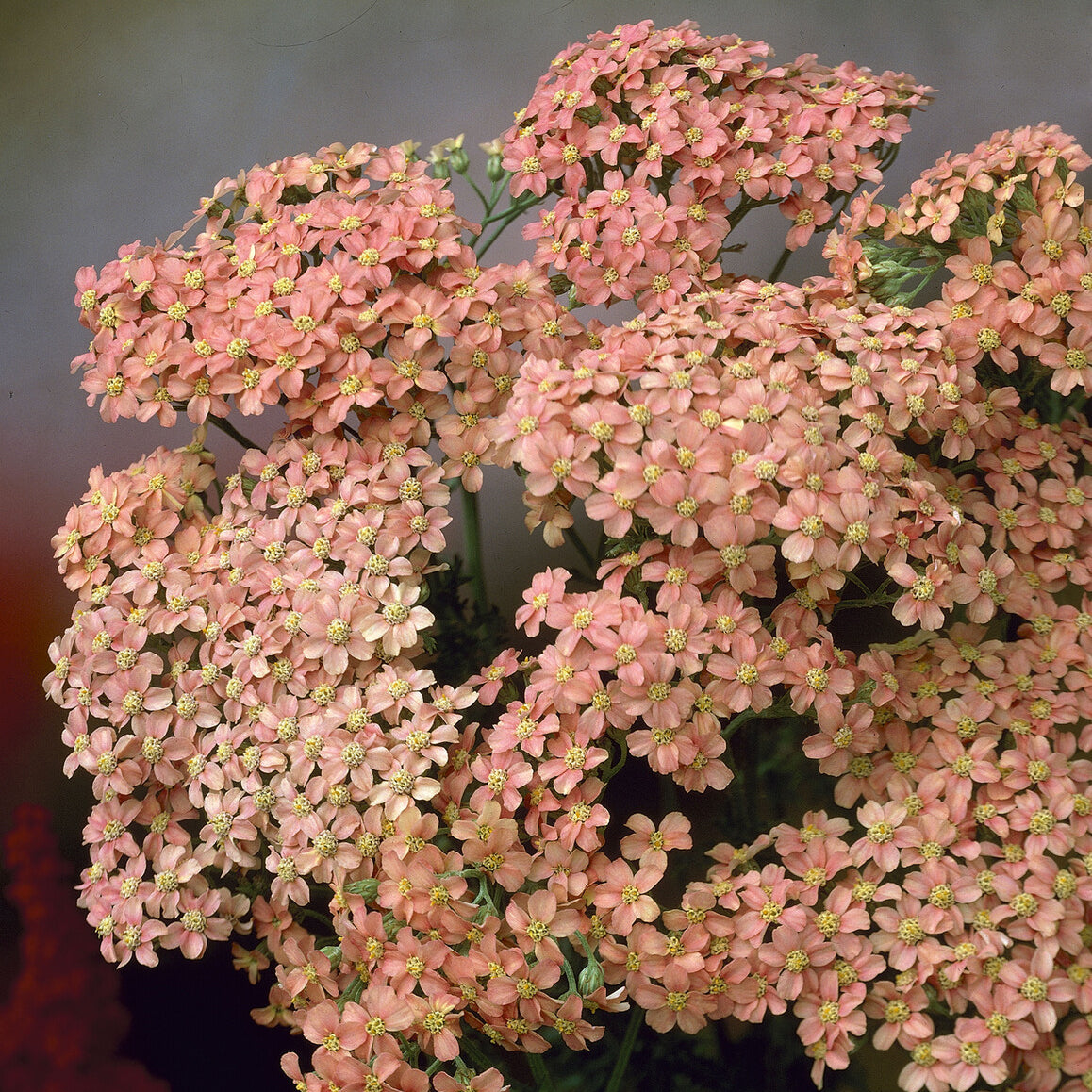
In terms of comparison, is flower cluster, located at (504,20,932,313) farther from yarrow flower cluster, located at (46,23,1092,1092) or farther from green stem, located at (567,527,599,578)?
green stem, located at (567,527,599,578)

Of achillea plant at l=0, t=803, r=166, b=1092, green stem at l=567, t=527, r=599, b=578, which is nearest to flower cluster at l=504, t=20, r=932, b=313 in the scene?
green stem at l=567, t=527, r=599, b=578

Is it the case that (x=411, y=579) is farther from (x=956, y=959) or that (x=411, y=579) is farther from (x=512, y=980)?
(x=956, y=959)

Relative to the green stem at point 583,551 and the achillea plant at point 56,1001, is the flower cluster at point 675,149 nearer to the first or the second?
the green stem at point 583,551

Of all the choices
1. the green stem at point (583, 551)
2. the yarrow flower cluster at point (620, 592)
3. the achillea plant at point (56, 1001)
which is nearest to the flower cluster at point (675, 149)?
the yarrow flower cluster at point (620, 592)

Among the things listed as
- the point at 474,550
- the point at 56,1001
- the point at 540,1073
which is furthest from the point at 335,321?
the point at 56,1001

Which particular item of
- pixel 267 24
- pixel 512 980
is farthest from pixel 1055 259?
pixel 267 24

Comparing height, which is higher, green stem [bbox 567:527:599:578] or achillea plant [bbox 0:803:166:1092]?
green stem [bbox 567:527:599:578]
